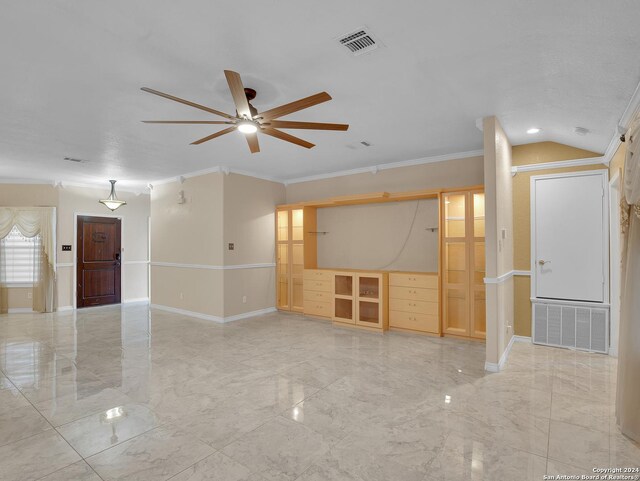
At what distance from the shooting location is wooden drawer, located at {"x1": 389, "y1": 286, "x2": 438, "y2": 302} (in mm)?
4934

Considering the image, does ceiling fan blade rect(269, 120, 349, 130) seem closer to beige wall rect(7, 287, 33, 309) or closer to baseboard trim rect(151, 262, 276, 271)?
baseboard trim rect(151, 262, 276, 271)

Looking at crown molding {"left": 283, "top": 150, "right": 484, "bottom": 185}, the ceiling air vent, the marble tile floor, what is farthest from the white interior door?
the ceiling air vent

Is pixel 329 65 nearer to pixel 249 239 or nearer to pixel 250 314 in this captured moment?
pixel 249 239

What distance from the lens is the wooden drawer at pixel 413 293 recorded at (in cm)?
493

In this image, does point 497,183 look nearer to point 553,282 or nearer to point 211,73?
point 553,282

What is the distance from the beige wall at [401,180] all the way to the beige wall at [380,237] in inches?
11.2

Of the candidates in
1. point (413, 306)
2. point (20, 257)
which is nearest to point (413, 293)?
point (413, 306)

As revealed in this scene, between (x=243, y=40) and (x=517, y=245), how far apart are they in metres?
4.24

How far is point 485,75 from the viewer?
272cm

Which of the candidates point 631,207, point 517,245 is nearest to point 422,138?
point 517,245

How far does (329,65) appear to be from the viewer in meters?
2.59

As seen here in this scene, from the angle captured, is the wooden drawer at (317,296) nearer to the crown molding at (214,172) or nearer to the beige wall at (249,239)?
the beige wall at (249,239)

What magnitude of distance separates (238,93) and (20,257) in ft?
23.7

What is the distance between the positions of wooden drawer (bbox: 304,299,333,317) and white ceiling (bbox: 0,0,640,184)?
9.83 feet
